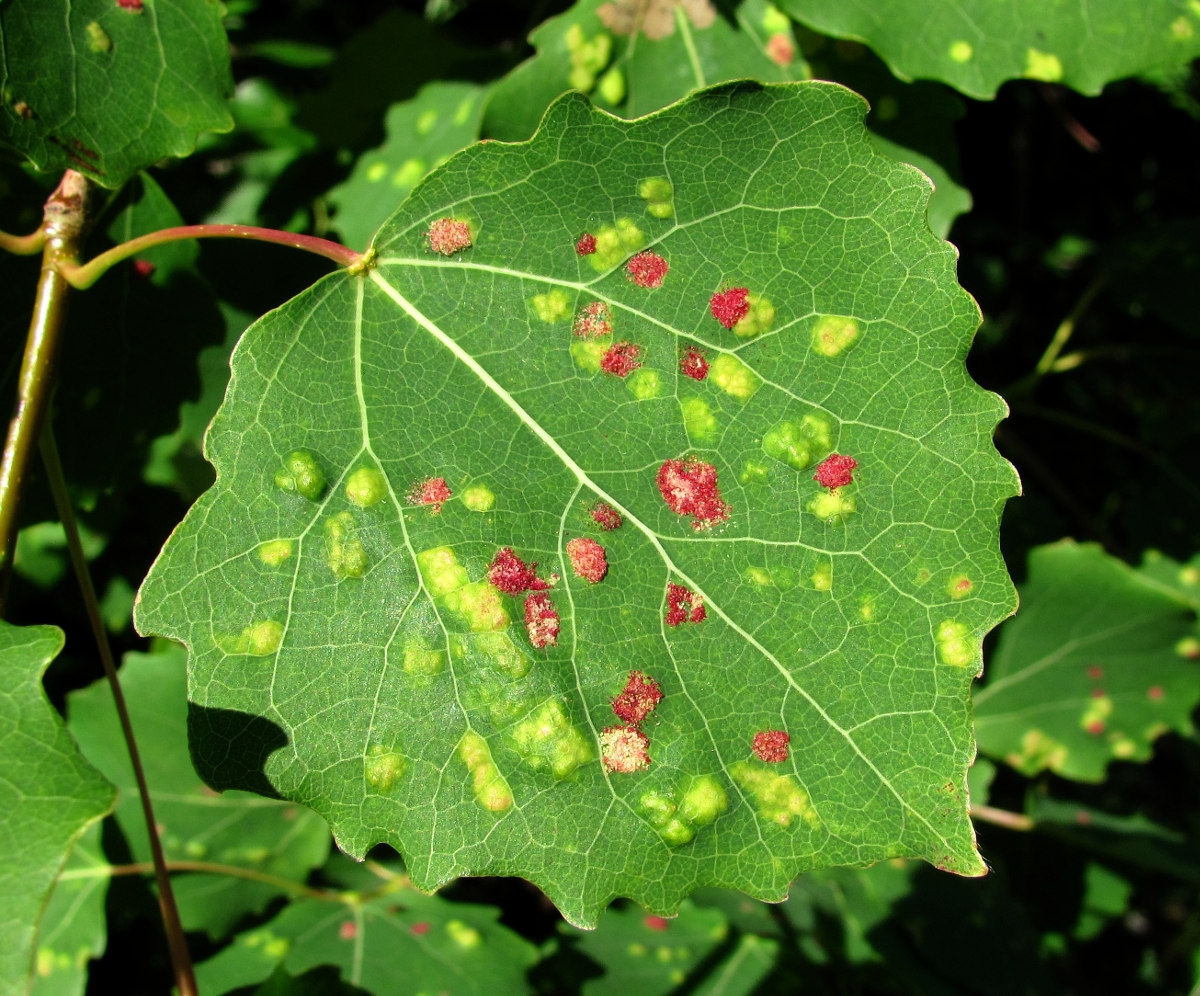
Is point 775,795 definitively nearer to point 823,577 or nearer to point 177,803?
point 823,577

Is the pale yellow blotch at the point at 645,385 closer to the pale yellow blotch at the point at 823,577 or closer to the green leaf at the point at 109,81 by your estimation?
the pale yellow blotch at the point at 823,577

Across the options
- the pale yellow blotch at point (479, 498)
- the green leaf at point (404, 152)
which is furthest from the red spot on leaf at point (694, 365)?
the green leaf at point (404, 152)

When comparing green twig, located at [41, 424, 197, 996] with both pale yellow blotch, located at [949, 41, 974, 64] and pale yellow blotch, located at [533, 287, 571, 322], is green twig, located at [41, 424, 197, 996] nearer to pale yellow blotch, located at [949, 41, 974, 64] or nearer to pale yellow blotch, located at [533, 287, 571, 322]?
pale yellow blotch, located at [533, 287, 571, 322]

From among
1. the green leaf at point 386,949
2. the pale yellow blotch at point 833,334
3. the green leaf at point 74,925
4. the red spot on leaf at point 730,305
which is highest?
the red spot on leaf at point 730,305

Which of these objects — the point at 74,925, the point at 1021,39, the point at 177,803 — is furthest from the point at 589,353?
the point at 74,925

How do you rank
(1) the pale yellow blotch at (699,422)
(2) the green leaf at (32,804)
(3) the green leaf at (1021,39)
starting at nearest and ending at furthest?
1. (2) the green leaf at (32,804)
2. (1) the pale yellow blotch at (699,422)
3. (3) the green leaf at (1021,39)

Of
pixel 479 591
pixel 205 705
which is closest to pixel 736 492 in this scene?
pixel 479 591

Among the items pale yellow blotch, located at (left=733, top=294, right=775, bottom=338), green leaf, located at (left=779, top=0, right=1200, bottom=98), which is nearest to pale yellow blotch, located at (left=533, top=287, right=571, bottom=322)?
pale yellow blotch, located at (left=733, top=294, right=775, bottom=338)
